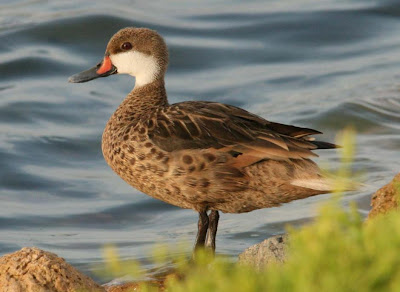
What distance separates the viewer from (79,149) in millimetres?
11539

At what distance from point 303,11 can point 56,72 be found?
4455 mm

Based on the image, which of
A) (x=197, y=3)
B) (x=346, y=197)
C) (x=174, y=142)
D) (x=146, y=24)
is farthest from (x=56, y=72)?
(x=174, y=142)

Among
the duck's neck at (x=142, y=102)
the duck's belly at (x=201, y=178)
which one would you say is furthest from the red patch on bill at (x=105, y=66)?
the duck's belly at (x=201, y=178)

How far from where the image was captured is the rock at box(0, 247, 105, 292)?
4.92 m

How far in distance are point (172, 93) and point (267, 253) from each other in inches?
318

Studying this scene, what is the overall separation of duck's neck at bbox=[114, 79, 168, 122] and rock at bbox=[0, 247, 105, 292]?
1.79 m

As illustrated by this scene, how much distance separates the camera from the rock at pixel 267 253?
17.8 feet

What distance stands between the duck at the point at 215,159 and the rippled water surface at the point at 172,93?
1.68m

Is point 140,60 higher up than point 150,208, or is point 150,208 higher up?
point 140,60

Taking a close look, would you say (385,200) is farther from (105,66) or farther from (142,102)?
(105,66)

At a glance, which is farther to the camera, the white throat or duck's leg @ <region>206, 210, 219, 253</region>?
the white throat

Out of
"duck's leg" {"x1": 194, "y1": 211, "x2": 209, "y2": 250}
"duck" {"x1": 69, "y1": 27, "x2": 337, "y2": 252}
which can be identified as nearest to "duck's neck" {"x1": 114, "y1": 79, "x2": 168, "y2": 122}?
"duck" {"x1": 69, "y1": 27, "x2": 337, "y2": 252}

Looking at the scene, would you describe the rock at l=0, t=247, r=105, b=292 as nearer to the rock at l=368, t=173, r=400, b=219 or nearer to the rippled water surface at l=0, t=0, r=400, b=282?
the rock at l=368, t=173, r=400, b=219

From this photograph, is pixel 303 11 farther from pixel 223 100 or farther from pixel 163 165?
pixel 163 165
